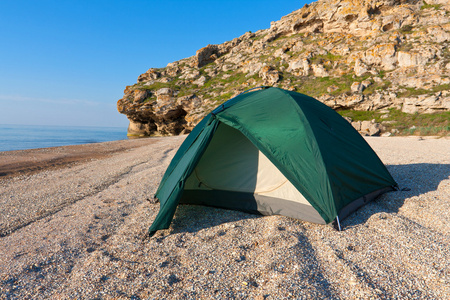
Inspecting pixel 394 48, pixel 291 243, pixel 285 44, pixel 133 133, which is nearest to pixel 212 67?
pixel 285 44

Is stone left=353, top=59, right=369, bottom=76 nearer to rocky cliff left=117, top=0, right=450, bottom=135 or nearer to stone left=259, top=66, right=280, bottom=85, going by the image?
rocky cliff left=117, top=0, right=450, bottom=135

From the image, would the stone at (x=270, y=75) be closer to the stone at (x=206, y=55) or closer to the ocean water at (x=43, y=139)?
the stone at (x=206, y=55)

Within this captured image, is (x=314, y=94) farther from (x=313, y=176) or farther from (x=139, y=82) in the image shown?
(x=139, y=82)

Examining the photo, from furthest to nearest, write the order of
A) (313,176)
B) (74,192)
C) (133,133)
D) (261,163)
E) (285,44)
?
(133,133), (285,44), (74,192), (261,163), (313,176)

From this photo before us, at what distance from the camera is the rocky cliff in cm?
2753

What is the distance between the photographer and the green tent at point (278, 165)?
424 cm

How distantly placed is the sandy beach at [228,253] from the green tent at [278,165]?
303 mm

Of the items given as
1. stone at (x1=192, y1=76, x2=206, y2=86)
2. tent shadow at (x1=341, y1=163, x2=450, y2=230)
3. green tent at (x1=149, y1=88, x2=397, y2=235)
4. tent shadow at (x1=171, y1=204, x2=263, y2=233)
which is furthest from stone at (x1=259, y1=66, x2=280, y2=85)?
tent shadow at (x1=171, y1=204, x2=263, y2=233)

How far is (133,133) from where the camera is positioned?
5150 centimetres

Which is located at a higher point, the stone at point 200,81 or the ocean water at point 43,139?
the stone at point 200,81

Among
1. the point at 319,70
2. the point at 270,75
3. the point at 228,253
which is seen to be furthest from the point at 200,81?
the point at 228,253

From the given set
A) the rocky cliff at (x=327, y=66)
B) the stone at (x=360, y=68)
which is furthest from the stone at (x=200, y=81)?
the stone at (x=360, y=68)

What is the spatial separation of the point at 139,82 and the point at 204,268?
55.1 metres

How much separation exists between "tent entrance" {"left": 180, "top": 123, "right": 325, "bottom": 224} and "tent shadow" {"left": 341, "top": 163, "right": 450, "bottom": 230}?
1080 mm
